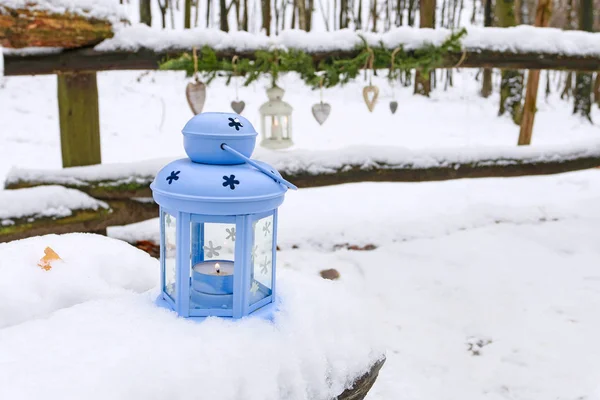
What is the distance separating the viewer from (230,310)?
171cm

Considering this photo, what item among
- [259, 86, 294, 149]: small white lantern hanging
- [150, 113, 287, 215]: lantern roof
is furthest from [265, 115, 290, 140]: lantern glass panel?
[150, 113, 287, 215]: lantern roof

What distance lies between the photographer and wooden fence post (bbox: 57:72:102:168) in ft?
13.6

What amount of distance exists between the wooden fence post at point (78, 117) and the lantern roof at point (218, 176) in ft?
9.14

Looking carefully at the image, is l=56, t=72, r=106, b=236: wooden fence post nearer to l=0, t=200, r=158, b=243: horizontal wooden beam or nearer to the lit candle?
l=0, t=200, r=158, b=243: horizontal wooden beam

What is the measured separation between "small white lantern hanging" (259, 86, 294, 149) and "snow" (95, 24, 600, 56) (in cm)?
40

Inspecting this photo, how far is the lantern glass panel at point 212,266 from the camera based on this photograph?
5.75 ft

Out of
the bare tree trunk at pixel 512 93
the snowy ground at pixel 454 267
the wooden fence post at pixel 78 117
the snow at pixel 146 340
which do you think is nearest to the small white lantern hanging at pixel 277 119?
the snowy ground at pixel 454 267

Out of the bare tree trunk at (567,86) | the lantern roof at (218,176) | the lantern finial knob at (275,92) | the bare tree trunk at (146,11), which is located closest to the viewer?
the lantern roof at (218,176)

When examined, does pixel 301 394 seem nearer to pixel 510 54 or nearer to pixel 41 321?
pixel 41 321

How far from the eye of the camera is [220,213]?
1617 millimetres

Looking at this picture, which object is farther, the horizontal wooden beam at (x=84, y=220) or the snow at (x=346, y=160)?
the snow at (x=346, y=160)

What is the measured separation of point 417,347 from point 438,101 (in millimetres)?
12183

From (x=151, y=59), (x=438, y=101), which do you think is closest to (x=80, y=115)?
(x=151, y=59)

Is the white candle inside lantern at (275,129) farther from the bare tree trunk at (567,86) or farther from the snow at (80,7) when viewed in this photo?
the bare tree trunk at (567,86)
